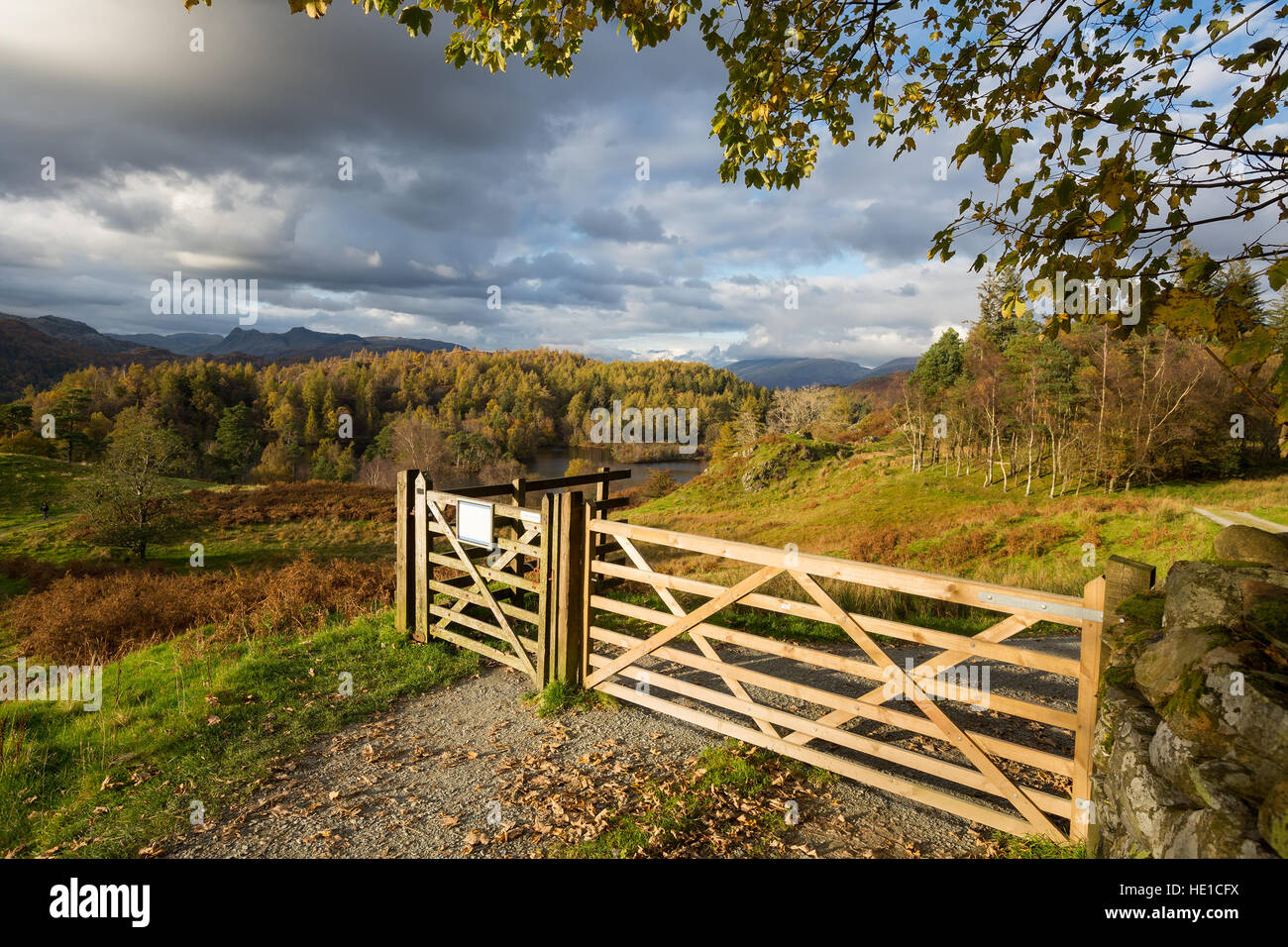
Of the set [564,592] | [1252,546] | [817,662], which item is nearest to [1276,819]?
[1252,546]

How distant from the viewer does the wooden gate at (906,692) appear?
3.82m

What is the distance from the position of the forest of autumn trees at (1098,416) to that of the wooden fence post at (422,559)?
26.5 meters

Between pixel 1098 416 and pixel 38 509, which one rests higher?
pixel 1098 416

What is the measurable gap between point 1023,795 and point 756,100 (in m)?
6.10

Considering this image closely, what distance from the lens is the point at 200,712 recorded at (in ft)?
20.1

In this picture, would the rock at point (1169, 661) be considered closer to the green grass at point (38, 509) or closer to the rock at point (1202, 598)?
the rock at point (1202, 598)

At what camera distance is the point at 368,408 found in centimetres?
11131

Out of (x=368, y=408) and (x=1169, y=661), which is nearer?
(x=1169, y=661)

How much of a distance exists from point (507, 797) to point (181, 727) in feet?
11.9

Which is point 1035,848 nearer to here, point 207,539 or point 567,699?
point 567,699

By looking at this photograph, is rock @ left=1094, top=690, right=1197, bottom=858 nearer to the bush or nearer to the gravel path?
the gravel path

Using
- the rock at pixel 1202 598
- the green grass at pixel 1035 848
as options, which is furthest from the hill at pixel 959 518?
the rock at pixel 1202 598

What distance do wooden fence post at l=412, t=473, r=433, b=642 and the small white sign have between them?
2.45 feet

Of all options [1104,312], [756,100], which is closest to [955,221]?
[1104,312]
